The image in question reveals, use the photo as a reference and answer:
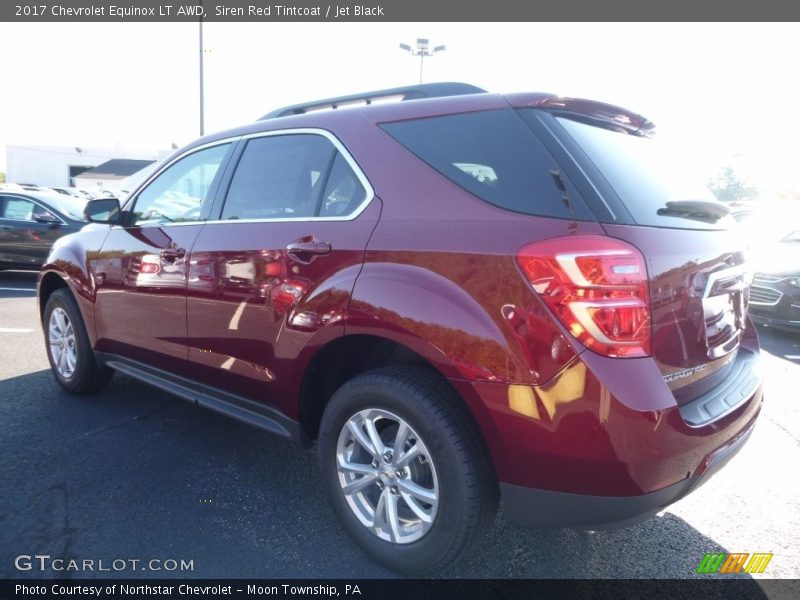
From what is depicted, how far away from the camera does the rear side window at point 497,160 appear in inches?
74.9

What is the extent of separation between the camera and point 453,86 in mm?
2484

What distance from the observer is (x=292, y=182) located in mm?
2746

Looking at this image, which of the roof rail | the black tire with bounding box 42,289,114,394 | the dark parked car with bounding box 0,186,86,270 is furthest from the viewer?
the dark parked car with bounding box 0,186,86,270

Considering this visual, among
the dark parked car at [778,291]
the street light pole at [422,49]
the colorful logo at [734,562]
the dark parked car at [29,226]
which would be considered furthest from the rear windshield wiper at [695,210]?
the street light pole at [422,49]

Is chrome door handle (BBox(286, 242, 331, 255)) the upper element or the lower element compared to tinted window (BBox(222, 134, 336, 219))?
lower

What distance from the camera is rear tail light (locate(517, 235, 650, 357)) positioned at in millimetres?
1741

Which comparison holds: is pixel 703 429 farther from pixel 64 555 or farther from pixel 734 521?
pixel 64 555

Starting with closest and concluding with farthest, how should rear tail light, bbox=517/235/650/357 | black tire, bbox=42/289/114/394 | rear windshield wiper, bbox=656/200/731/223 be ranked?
rear tail light, bbox=517/235/650/357 < rear windshield wiper, bbox=656/200/731/223 < black tire, bbox=42/289/114/394

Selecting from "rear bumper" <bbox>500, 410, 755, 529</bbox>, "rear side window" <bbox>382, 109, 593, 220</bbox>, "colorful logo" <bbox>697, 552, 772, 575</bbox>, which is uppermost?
"rear side window" <bbox>382, 109, 593, 220</bbox>

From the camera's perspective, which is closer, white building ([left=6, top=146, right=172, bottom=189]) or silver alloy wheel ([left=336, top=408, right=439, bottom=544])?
silver alloy wheel ([left=336, top=408, right=439, bottom=544])

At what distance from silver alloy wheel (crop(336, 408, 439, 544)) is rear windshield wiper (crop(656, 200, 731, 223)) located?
4.02ft

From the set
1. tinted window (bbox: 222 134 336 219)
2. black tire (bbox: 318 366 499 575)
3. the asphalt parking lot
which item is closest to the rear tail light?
black tire (bbox: 318 366 499 575)

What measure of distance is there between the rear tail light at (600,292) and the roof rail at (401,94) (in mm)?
909

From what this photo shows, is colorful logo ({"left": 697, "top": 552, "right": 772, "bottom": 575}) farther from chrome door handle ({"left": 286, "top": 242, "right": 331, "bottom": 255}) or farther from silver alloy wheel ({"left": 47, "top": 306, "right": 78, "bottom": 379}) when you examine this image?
silver alloy wheel ({"left": 47, "top": 306, "right": 78, "bottom": 379})
